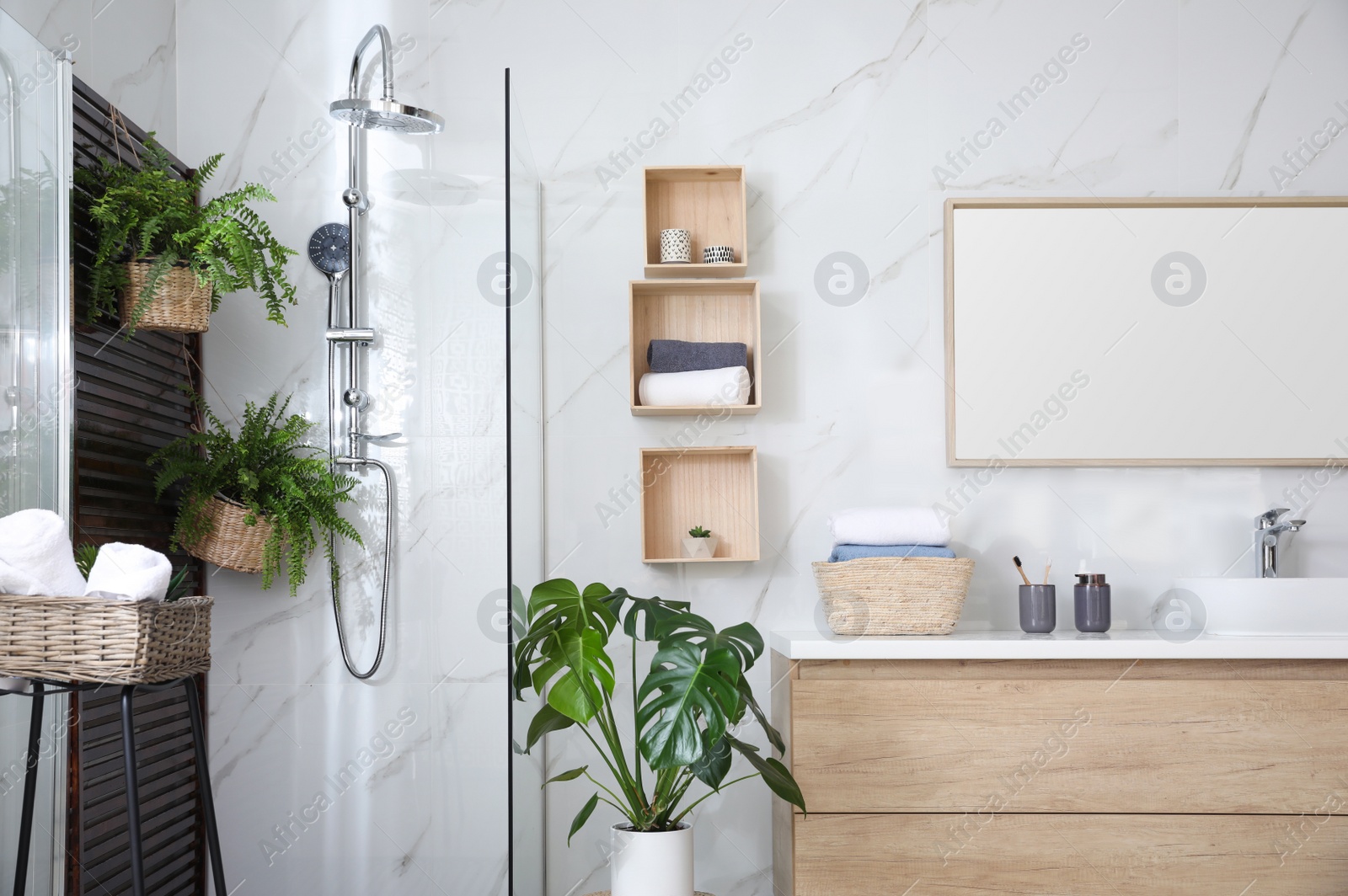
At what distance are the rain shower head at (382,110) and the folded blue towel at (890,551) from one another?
1419 millimetres

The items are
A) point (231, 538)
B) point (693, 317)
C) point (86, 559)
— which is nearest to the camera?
point (86, 559)

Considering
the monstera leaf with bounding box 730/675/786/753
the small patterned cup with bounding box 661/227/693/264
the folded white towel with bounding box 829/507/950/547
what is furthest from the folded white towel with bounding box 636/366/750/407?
the monstera leaf with bounding box 730/675/786/753

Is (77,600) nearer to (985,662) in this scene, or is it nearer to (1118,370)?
(985,662)

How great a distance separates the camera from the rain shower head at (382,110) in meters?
2.27

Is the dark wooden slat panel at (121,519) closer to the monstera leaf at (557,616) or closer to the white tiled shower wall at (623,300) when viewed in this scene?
the white tiled shower wall at (623,300)

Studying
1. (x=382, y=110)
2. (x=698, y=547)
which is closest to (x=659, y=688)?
(x=698, y=547)

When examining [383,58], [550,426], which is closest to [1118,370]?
[550,426]

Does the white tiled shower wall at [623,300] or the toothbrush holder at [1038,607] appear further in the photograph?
the white tiled shower wall at [623,300]

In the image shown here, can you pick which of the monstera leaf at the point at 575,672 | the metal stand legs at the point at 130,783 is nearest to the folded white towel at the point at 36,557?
the metal stand legs at the point at 130,783

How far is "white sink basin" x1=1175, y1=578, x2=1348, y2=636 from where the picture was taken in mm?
2070

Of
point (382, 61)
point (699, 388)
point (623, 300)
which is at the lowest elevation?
point (699, 388)

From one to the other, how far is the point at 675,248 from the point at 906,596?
0.99 meters

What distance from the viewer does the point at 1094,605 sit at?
7.17 ft

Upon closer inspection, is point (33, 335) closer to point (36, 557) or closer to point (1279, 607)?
point (36, 557)
